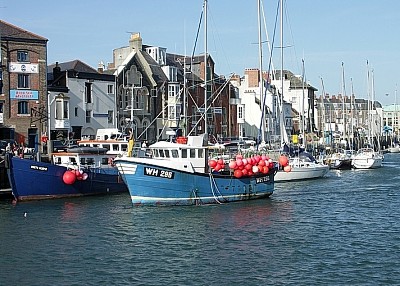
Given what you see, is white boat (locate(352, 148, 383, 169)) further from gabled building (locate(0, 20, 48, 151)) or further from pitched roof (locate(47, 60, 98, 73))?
gabled building (locate(0, 20, 48, 151))

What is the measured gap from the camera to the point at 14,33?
5688 cm

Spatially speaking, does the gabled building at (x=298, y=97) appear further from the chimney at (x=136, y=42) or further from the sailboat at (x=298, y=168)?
the sailboat at (x=298, y=168)

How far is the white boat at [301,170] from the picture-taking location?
5646 centimetres

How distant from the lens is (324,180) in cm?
5956

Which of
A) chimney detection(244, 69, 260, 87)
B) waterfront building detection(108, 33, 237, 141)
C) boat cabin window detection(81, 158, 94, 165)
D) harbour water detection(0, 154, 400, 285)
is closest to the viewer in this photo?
harbour water detection(0, 154, 400, 285)

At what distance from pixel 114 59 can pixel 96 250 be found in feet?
168

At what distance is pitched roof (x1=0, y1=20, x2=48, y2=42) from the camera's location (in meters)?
56.4

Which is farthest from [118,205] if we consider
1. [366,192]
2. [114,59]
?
[114,59]

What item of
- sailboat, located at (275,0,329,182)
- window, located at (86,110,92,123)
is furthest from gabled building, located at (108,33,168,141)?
sailboat, located at (275,0,329,182)

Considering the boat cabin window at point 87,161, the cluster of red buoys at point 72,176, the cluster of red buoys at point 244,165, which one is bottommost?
the cluster of red buoys at point 72,176

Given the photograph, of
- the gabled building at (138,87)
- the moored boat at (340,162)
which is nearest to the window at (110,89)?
the gabled building at (138,87)

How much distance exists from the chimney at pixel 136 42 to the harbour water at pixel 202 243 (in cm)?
3383

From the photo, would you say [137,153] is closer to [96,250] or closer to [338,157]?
[96,250]

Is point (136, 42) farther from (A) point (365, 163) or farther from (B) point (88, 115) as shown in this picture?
(A) point (365, 163)
